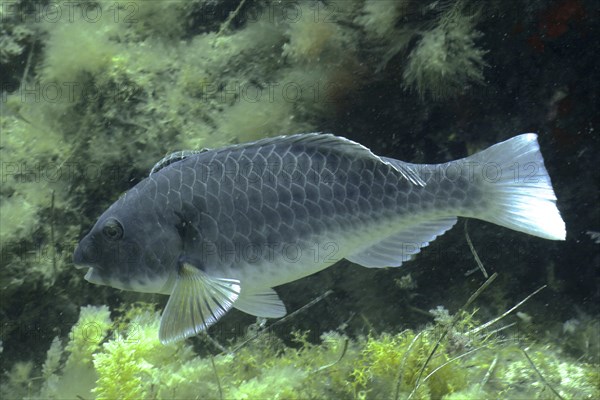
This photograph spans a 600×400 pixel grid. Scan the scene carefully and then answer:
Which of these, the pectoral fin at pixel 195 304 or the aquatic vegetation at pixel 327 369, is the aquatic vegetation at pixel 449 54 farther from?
the pectoral fin at pixel 195 304

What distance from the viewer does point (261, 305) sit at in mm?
→ 3170

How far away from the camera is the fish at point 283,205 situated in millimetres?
2980

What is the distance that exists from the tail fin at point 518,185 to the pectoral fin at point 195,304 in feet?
5.13

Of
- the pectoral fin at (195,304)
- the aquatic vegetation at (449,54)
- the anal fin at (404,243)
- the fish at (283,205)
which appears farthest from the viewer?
the aquatic vegetation at (449,54)

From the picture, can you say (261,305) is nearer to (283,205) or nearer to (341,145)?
(283,205)

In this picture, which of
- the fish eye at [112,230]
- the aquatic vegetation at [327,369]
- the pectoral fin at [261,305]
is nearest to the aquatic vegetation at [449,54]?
the aquatic vegetation at [327,369]

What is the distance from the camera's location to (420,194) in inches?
119

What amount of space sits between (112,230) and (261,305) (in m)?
0.99

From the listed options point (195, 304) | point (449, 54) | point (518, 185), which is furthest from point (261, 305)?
point (449, 54)

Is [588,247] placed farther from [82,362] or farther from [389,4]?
[82,362]

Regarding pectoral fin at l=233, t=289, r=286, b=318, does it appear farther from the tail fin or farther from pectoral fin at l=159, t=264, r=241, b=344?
the tail fin

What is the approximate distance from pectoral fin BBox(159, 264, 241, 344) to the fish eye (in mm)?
480

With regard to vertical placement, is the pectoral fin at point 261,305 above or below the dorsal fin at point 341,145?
below

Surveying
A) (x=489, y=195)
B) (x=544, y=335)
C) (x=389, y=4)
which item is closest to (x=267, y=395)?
(x=489, y=195)
